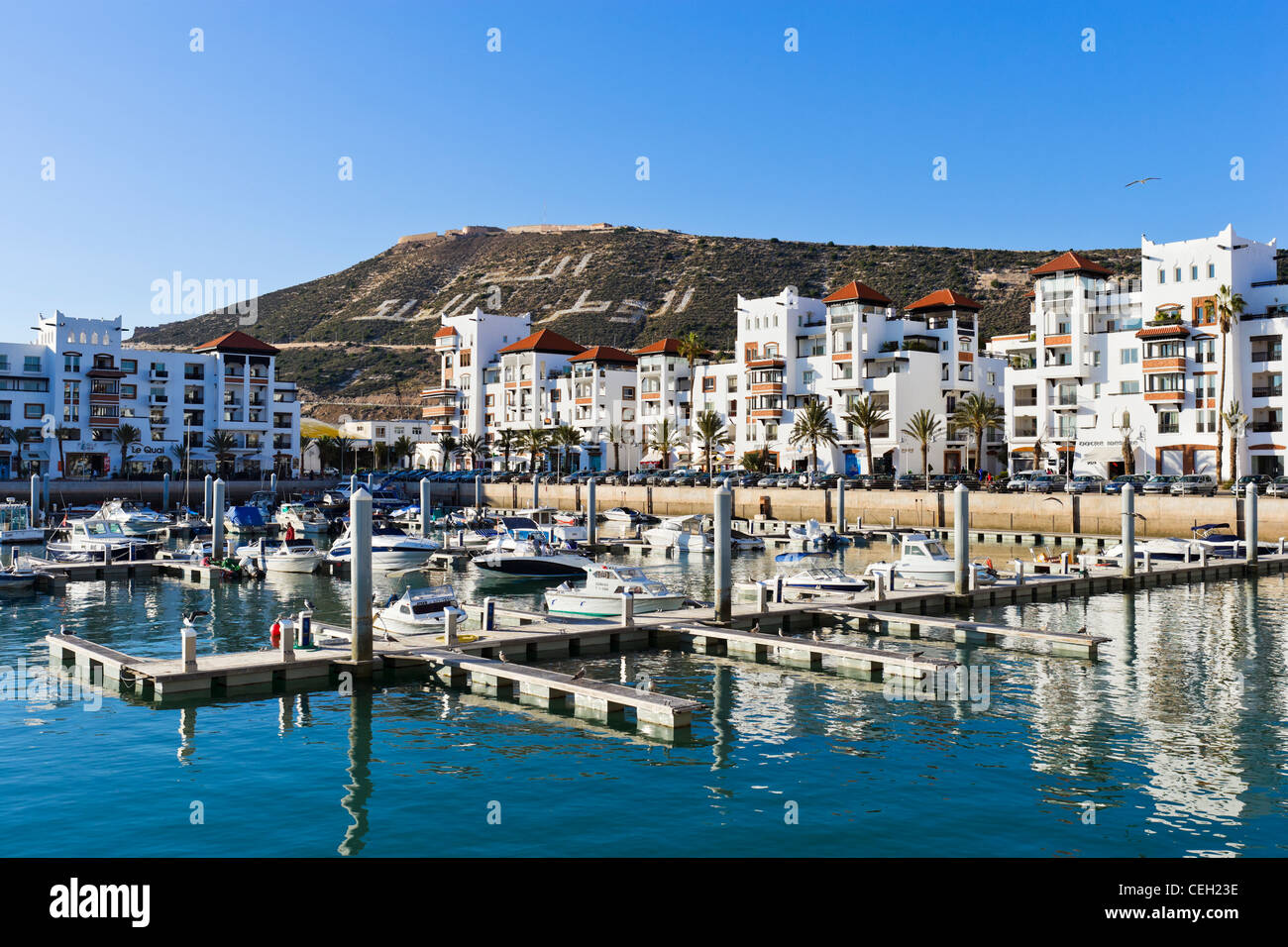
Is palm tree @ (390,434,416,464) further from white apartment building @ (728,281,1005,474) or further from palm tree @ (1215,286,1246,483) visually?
palm tree @ (1215,286,1246,483)

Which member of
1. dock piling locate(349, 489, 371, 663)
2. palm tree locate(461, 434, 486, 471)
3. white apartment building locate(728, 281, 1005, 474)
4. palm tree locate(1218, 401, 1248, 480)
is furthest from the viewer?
palm tree locate(461, 434, 486, 471)

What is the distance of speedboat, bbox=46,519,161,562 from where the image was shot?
6412cm

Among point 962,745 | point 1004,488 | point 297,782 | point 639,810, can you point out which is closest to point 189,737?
point 297,782

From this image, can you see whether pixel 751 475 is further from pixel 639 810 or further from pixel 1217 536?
pixel 639 810

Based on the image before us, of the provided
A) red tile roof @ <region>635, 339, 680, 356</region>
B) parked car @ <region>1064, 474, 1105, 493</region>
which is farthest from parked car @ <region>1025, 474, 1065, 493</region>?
red tile roof @ <region>635, 339, 680, 356</region>

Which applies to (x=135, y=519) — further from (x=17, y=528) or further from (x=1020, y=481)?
(x=1020, y=481)

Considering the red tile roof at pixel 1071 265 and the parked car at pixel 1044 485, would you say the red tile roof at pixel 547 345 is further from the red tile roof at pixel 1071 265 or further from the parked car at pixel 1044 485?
the parked car at pixel 1044 485

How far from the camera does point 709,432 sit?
398 feet

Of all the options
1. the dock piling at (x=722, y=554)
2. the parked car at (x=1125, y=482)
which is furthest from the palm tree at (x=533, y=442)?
the dock piling at (x=722, y=554)

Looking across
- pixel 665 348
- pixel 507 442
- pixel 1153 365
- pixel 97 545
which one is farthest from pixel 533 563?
pixel 507 442

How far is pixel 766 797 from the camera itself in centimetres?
2075

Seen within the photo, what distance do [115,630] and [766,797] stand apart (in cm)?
2975

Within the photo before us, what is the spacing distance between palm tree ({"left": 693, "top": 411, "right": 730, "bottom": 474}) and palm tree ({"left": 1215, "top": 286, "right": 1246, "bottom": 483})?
4798cm

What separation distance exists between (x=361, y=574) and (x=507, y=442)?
11702cm
